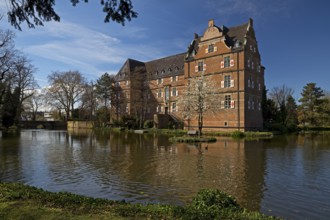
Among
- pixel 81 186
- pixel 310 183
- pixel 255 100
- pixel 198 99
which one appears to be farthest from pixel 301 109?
pixel 81 186

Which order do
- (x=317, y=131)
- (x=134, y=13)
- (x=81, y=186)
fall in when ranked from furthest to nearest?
(x=317, y=131) < (x=81, y=186) < (x=134, y=13)

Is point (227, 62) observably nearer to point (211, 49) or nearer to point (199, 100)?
point (211, 49)

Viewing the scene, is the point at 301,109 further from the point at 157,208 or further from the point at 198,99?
the point at 157,208

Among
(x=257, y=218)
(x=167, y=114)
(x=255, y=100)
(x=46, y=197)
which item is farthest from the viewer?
(x=167, y=114)

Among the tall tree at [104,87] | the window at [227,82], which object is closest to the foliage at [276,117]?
the window at [227,82]

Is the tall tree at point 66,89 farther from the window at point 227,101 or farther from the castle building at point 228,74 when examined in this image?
the window at point 227,101

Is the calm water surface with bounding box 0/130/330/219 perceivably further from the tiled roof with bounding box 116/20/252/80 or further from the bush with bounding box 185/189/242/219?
the tiled roof with bounding box 116/20/252/80

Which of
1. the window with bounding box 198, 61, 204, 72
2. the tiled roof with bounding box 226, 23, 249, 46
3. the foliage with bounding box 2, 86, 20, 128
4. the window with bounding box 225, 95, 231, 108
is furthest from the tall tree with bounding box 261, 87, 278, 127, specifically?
the foliage with bounding box 2, 86, 20, 128

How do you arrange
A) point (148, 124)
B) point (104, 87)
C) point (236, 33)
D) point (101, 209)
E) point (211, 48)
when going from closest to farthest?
point (101, 209), point (236, 33), point (211, 48), point (148, 124), point (104, 87)

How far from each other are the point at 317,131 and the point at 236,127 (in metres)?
19.1

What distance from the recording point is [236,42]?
3944 cm

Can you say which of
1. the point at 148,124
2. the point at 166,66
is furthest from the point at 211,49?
the point at 148,124

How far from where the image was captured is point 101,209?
5543 mm

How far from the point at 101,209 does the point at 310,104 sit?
56.4m
